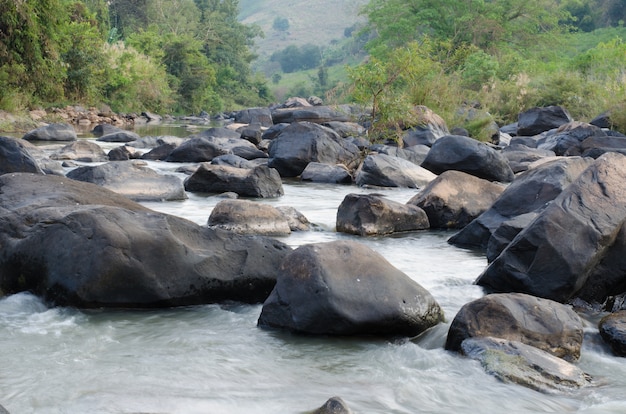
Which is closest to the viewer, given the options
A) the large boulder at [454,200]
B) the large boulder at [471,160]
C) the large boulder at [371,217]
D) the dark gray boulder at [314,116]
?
the large boulder at [371,217]

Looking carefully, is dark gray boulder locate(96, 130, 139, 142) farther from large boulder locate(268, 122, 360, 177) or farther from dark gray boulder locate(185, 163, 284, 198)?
dark gray boulder locate(185, 163, 284, 198)

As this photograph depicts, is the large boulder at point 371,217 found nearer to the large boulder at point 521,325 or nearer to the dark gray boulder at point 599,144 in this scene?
the large boulder at point 521,325

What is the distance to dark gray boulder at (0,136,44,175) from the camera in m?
7.79

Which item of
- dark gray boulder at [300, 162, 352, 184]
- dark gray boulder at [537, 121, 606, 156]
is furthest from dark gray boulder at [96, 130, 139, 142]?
dark gray boulder at [537, 121, 606, 156]

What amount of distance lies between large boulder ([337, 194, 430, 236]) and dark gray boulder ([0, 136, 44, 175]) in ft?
11.0

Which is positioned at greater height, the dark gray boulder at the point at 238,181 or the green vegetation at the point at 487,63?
the green vegetation at the point at 487,63

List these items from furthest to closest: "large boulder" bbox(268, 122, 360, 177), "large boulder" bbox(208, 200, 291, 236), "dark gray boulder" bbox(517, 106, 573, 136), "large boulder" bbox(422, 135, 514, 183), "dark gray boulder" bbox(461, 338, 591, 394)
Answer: "dark gray boulder" bbox(517, 106, 573, 136), "large boulder" bbox(268, 122, 360, 177), "large boulder" bbox(422, 135, 514, 183), "large boulder" bbox(208, 200, 291, 236), "dark gray boulder" bbox(461, 338, 591, 394)

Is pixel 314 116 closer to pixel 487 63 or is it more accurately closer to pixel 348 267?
pixel 487 63

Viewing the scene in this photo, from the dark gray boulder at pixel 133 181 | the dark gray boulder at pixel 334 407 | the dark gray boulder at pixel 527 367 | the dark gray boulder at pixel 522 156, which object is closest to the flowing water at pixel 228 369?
the dark gray boulder at pixel 527 367

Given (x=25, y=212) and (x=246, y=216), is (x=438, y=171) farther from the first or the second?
(x=25, y=212)

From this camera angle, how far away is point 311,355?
12.6ft

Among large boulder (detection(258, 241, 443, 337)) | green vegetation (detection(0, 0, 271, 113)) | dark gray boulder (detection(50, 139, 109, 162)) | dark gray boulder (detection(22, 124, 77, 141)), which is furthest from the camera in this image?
green vegetation (detection(0, 0, 271, 113))

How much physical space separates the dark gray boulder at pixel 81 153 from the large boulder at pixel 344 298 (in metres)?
8.93

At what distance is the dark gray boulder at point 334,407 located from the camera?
2.95 metres
